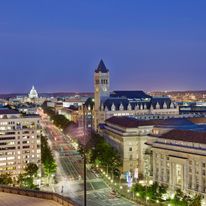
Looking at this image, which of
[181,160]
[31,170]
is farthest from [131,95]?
[181,160]

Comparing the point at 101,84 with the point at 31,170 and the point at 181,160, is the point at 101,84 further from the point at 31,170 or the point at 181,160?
the point at 181,160

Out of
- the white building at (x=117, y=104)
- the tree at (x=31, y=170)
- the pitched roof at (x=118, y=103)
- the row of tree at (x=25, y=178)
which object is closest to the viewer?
the row of tree at (x=25, y=178)

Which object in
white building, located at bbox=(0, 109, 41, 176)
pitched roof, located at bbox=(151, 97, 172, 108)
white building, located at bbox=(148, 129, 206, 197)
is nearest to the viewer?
white building, located at bbox=(148, 129, 206, 197)

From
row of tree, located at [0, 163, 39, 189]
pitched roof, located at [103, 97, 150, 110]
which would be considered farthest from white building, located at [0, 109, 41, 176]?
pitched roof, located at [103, 97, 150, 110]

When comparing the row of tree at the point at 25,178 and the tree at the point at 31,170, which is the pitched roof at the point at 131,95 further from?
the tree at the point at 31,170

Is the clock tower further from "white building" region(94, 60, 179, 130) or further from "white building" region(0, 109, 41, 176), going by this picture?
"white building" region(0, 109, 41, 176)

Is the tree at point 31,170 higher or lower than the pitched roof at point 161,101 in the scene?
lower

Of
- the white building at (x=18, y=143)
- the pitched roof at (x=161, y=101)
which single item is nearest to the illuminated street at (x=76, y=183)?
the white building at (x=18, y=143)
